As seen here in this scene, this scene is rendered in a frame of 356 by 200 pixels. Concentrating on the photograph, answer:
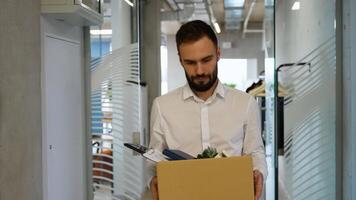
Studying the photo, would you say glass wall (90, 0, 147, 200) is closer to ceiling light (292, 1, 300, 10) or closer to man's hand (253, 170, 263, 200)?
ceiling light (292, 1, 300, 10)

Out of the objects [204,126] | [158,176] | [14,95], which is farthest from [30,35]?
[158,176]

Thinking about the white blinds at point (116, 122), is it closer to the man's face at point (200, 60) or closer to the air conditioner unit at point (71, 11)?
the air conditioner unit at point (71, 11)

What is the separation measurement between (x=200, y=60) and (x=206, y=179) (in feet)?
1.47

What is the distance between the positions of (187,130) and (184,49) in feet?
1.09

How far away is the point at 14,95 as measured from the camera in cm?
167

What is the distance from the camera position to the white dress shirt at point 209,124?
1.67 meters

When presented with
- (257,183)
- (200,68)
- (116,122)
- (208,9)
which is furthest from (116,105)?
(208,9)

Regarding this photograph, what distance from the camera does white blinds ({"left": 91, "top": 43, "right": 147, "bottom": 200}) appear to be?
3243mm

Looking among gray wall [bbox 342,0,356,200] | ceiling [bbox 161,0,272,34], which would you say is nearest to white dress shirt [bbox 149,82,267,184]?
gray wall [bbox 342,0,356,200]

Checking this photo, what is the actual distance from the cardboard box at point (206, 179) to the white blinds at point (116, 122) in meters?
1.81

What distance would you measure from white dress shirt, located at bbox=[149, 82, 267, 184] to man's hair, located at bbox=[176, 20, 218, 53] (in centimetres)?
22

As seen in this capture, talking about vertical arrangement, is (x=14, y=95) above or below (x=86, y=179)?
above

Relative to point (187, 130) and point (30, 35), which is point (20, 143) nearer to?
point (30, 35)

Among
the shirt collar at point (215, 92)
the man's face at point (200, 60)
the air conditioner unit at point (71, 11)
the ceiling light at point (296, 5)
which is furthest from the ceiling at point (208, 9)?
the man's face at point (200, 60)
